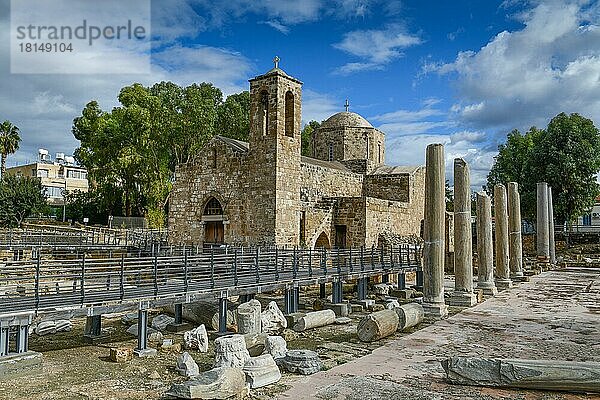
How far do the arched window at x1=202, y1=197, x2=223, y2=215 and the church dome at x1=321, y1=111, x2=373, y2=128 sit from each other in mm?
12819

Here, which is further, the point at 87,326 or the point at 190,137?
the point at 190,137

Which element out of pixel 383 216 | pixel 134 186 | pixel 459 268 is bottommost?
pixel 459 268

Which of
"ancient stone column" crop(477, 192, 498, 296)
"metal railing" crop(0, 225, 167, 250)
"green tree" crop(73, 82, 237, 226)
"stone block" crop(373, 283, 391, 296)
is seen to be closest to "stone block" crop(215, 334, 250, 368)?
"stone block" crop(373, 283, 391, 296)

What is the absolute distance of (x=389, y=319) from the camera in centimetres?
1148

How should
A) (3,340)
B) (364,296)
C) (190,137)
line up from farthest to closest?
(190,137), (364,296), (3,340)

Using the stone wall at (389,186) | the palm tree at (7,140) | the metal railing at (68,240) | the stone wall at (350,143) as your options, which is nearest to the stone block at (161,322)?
the metal railing at (68,240)

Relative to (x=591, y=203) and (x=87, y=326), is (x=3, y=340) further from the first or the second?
(x=591, y=203)

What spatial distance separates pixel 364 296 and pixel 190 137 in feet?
87.6

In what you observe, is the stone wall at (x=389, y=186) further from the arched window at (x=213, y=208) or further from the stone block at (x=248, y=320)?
the stone block at (x=248, y=320)

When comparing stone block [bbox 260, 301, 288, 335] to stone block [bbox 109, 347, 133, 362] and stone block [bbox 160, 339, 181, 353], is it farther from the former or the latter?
stone block [bbox 109, 347, 133, 362]

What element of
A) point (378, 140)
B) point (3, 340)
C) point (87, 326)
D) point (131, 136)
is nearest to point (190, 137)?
point (131, 136)

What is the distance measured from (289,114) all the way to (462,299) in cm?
1289

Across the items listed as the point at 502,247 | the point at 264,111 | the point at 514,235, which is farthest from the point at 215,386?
the point at 514,235

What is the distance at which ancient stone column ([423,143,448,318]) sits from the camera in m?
13.9
